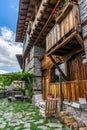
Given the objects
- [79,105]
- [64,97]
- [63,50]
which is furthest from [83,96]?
[63,50]

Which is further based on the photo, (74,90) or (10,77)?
(10,77)

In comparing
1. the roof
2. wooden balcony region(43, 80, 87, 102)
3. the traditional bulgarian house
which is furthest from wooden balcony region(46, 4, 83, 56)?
the roof

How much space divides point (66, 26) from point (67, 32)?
285mm

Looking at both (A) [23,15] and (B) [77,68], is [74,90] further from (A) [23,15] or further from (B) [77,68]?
(A) [23,15]

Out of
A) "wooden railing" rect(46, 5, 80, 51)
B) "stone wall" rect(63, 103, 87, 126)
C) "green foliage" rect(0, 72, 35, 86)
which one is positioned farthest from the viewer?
"green foliage" rect(0, 72, 35, 86)

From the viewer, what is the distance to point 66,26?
557 cm

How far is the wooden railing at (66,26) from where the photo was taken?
499 cm

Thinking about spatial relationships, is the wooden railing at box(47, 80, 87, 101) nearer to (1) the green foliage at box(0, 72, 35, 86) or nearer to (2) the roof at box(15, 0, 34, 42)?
(1) the green foliage at box(0, 72, 35, 86)

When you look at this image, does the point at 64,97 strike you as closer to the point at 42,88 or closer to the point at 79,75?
the point at 79,75

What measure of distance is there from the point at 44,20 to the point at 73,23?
5373mm

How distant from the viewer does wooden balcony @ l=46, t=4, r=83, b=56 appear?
499cm

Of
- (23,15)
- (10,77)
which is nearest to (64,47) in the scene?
(10,77)

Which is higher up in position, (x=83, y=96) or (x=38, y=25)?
(x=38, y=25)

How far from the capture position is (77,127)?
5121mm
